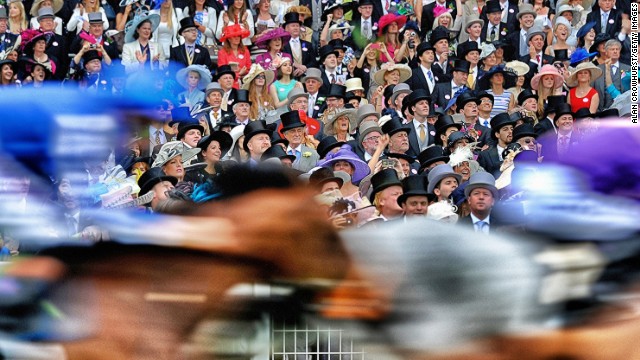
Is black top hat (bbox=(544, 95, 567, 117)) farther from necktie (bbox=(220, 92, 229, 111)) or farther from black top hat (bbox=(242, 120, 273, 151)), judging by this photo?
black top hat (bbox=(242, 120, 273, 151))

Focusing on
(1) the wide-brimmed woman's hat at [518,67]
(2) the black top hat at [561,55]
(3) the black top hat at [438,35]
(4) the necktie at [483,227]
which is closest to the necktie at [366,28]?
(3) the black top hat at [438,35]

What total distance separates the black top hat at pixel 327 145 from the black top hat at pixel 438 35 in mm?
3844

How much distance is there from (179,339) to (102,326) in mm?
282

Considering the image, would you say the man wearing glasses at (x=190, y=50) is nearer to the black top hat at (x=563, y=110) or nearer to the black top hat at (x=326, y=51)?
the black top hat at (x=326, y=51)

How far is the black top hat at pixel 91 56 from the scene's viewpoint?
1208cm

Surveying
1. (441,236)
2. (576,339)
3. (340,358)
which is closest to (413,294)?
(441,236)

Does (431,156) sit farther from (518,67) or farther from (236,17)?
(236,17)

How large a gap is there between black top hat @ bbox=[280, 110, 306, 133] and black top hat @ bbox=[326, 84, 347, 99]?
1467 millimetres

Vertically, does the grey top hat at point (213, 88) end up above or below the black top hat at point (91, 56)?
below

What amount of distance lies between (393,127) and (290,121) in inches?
39.9

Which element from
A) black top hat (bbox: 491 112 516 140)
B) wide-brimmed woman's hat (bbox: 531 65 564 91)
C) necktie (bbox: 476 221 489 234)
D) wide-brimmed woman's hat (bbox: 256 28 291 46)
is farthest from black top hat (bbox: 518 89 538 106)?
necktie (bbox: 476 221 489 234)

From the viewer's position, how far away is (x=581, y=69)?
14031mm

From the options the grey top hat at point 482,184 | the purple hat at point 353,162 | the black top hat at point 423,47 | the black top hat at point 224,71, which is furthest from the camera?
the black top hat at point 423,47

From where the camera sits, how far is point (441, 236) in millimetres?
4598
